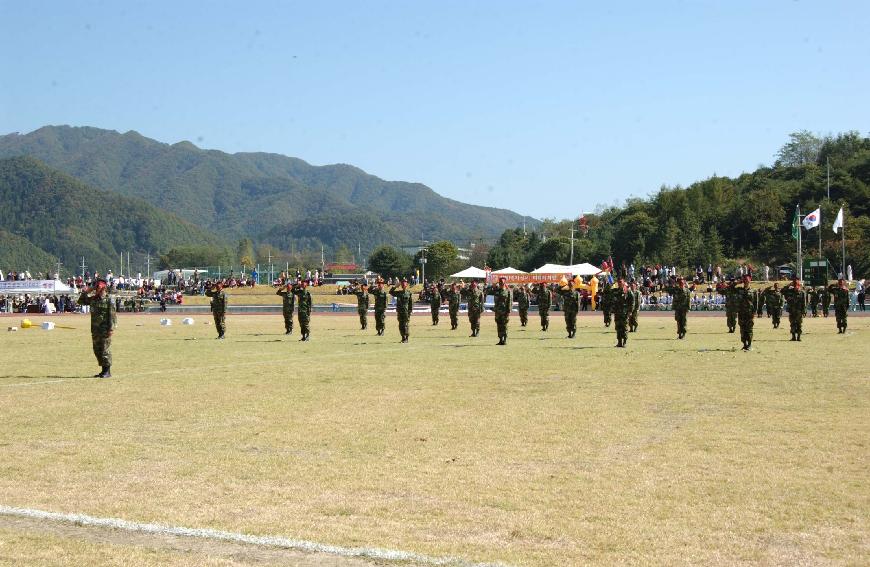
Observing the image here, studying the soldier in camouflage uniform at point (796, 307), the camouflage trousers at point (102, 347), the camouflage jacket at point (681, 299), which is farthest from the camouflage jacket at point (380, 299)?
the camouflage trousers at point (102, 347)

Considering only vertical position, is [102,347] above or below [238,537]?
above

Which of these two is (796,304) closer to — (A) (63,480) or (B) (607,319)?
(B) (607,319)

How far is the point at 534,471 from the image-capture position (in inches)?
353

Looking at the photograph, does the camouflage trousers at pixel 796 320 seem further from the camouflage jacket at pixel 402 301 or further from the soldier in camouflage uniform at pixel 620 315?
the camouflage jacket at pixel 402 301

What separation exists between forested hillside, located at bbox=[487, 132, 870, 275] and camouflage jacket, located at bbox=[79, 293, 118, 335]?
244 ft

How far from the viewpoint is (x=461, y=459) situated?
31.3 feet

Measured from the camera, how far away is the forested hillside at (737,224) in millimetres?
95312

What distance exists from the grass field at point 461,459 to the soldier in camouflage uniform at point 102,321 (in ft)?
2.25

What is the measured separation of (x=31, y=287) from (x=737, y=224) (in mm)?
71231

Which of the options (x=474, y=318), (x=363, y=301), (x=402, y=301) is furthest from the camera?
(x=363, y=301)

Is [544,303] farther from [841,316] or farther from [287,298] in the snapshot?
[841,316]

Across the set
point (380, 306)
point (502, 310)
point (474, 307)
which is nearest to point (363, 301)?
point (380, 306)

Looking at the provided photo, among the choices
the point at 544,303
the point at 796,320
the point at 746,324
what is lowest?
the point at 796,320

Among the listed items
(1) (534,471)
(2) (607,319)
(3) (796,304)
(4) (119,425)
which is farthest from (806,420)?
(2) (607,319)
